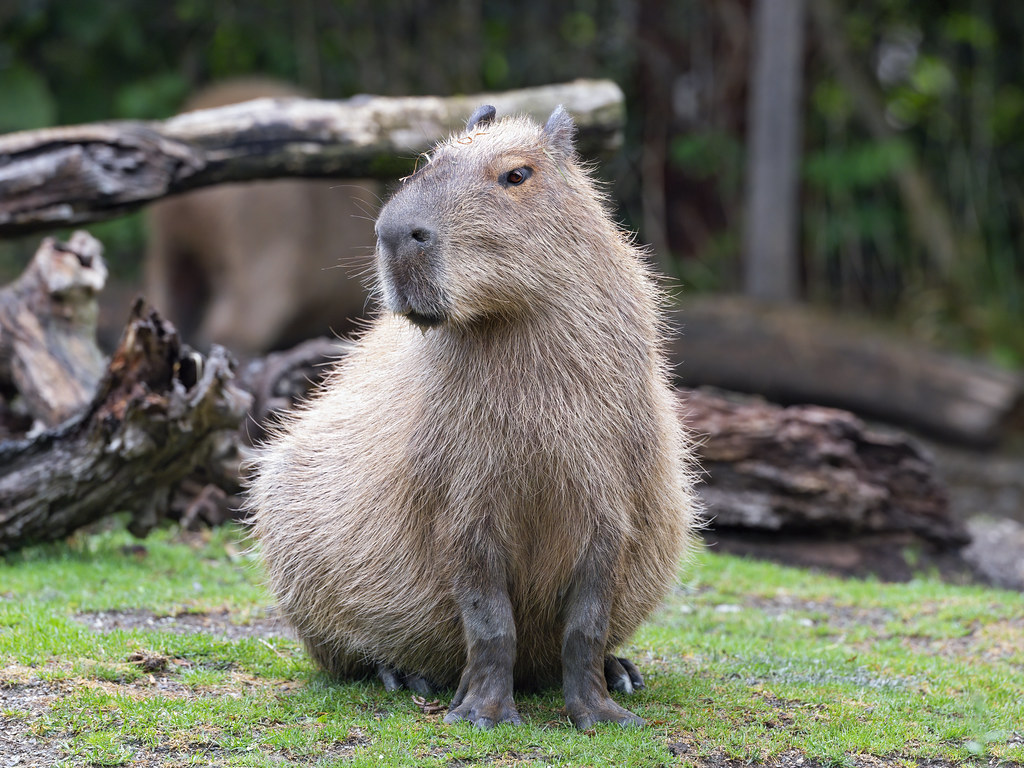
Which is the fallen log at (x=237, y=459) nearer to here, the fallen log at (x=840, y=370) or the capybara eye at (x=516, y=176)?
the capybara eye at (x=516, y=176)

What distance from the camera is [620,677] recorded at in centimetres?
421

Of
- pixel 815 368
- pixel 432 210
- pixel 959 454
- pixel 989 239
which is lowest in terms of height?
pixel 959 454

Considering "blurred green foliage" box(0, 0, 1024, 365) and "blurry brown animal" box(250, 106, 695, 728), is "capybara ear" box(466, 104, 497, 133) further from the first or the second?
"blurred green foliage" box(0, 0, 1024, 365)

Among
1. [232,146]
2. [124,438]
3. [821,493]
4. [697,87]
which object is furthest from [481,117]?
[697,87]

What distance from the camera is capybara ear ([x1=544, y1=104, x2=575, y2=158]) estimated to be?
400 cm

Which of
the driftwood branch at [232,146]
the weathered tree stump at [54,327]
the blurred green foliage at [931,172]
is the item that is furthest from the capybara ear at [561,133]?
the blurred green foliage at [931,172]

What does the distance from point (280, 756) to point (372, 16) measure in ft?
35.4

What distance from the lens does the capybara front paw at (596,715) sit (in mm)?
3717

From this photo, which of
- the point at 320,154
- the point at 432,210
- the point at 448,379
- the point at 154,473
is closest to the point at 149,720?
the point at 448,379

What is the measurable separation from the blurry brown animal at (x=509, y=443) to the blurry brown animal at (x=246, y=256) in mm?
7194

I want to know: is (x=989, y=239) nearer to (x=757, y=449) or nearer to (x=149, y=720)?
(x=757, y=449)

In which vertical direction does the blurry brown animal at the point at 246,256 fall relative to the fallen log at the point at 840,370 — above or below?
above

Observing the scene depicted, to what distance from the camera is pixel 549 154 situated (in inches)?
155

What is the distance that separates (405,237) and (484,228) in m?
0.27
